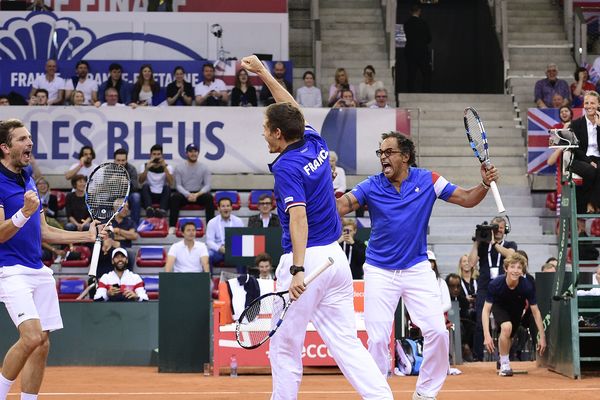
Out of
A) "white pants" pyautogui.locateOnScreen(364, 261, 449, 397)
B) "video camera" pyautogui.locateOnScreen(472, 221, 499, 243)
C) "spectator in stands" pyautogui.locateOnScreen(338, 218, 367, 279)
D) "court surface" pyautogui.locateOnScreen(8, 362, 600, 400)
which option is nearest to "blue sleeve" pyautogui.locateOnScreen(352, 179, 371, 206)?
"white pants" pyautogui.locateOnScreen(364, 261, 449, 397)

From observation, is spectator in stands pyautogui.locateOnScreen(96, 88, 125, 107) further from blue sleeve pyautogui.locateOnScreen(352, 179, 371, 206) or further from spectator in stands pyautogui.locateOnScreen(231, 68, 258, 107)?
blue sleeve pyautogui.locateOnScreen(352, 179, 371, 206)

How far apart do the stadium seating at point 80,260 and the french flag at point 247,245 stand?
3.11 meters

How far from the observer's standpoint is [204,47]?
23.0 meters

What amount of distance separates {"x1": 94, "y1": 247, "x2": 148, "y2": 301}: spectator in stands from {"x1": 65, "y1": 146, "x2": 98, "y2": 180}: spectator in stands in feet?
9.45

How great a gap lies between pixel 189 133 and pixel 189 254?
11.2 ft

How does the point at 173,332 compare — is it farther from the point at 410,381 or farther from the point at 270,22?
the point at 270,22

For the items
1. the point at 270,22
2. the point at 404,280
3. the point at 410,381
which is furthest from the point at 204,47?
the point at 404,280

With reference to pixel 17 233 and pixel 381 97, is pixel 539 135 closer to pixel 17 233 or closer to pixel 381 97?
pixel 381 97

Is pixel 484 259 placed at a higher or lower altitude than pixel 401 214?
lower

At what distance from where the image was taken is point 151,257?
19.0 m

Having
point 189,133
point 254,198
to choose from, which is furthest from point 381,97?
point 189,133

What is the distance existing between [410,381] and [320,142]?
6.04 meters

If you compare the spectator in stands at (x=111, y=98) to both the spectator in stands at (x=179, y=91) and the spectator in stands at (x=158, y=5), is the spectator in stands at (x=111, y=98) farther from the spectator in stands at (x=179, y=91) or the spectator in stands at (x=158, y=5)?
the spectator in stands at (x=158, y=5)

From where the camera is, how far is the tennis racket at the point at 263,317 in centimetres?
781
